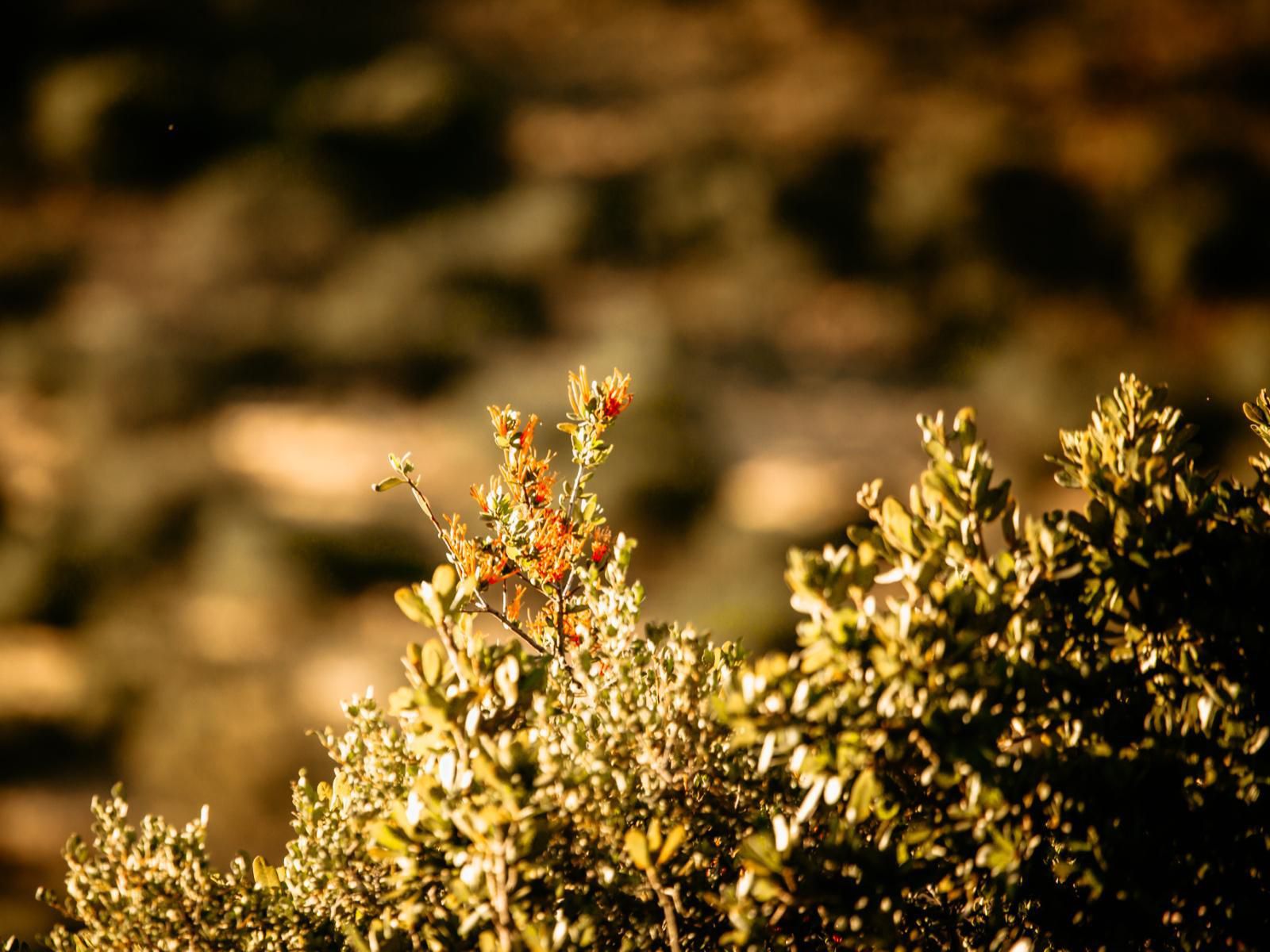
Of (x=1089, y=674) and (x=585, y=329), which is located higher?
(x=585, y=329)

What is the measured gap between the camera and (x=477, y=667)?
196cm

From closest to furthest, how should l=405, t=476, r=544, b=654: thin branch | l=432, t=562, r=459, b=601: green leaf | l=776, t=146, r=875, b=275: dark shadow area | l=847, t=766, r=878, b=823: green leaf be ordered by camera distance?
l=847, t=766, r=878, b=823: green leaf
l=432, t=562, r=459, b=601: green leaf
l=405, t=476, r=544, b=654: thin branch
l=776, t=146, r=875, b=275: dark shadow area

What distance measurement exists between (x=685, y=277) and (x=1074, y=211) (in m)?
9.19

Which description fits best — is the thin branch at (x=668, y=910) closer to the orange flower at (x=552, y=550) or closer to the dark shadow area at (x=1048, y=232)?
the orange flower at (x=552, y=550)

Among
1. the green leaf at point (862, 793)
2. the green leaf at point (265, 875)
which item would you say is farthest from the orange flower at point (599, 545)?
the green leaf at point (265, 875)

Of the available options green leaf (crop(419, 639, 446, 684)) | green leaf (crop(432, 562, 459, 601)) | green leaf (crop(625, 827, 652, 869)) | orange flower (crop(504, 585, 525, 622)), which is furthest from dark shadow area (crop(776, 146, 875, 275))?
green leaf (crop(625, 827, 652, 869))

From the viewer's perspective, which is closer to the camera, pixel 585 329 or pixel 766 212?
pixel 585 329

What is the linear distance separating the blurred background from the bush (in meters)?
10.3

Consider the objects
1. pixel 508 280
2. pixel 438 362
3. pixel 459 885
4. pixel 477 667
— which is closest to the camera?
pixel 459 885

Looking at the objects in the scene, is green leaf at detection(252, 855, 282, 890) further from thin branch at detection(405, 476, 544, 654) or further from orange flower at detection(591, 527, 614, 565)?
orange flower at detection(591, 527, 614, 565)

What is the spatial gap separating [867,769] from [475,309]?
17.0 meters

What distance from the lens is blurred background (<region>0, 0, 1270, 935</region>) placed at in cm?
1378

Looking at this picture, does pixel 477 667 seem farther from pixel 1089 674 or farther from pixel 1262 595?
pixel 1262 595

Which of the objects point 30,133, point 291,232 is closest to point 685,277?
point 291,232
